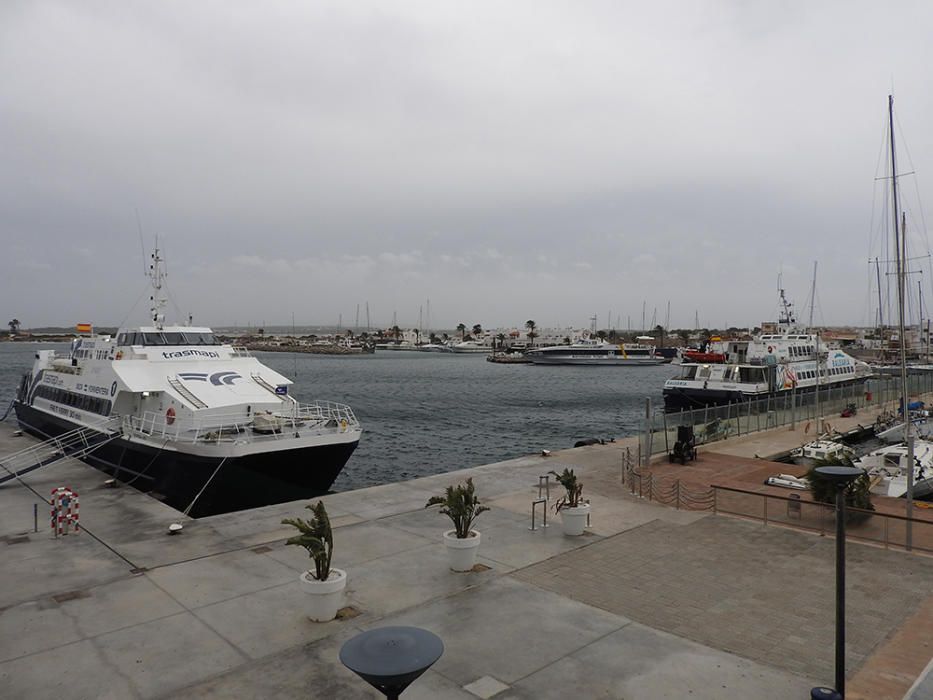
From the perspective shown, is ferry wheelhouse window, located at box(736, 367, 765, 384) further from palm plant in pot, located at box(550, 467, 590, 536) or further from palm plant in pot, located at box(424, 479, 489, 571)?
palm plant in pot, located at box(424, 479, 489, 571)

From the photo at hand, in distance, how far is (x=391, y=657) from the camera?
520 cm

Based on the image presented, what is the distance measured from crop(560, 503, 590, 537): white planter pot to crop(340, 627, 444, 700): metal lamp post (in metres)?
8.86

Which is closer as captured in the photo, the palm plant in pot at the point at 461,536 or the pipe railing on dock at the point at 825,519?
the palm plant in pot at the point at 461,536

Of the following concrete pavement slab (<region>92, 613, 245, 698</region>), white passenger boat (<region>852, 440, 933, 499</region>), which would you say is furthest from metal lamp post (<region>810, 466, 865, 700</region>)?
white passenger boat (<region>852, 440, 933, 499</region>)

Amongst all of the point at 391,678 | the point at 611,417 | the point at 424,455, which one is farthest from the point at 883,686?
the point at 611,417

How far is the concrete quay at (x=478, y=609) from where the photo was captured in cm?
816

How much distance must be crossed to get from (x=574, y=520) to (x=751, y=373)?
125 feet

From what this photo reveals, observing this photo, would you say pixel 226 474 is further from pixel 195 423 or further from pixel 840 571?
pixel 840 571

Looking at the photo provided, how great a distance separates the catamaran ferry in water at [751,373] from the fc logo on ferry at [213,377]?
3500cm

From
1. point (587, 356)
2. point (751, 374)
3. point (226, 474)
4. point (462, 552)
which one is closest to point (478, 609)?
point (462, 552)

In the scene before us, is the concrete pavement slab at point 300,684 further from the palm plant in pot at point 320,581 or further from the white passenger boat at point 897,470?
the white passenger boat at point 897,470

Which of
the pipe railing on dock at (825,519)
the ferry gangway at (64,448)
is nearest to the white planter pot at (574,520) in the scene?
the pipe railing on dock at (825,519)

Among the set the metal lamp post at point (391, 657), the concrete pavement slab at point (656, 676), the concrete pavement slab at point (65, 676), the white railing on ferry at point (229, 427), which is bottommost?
the concrete pavement slab at point (656, 676)

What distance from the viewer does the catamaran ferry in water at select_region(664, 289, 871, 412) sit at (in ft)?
154
